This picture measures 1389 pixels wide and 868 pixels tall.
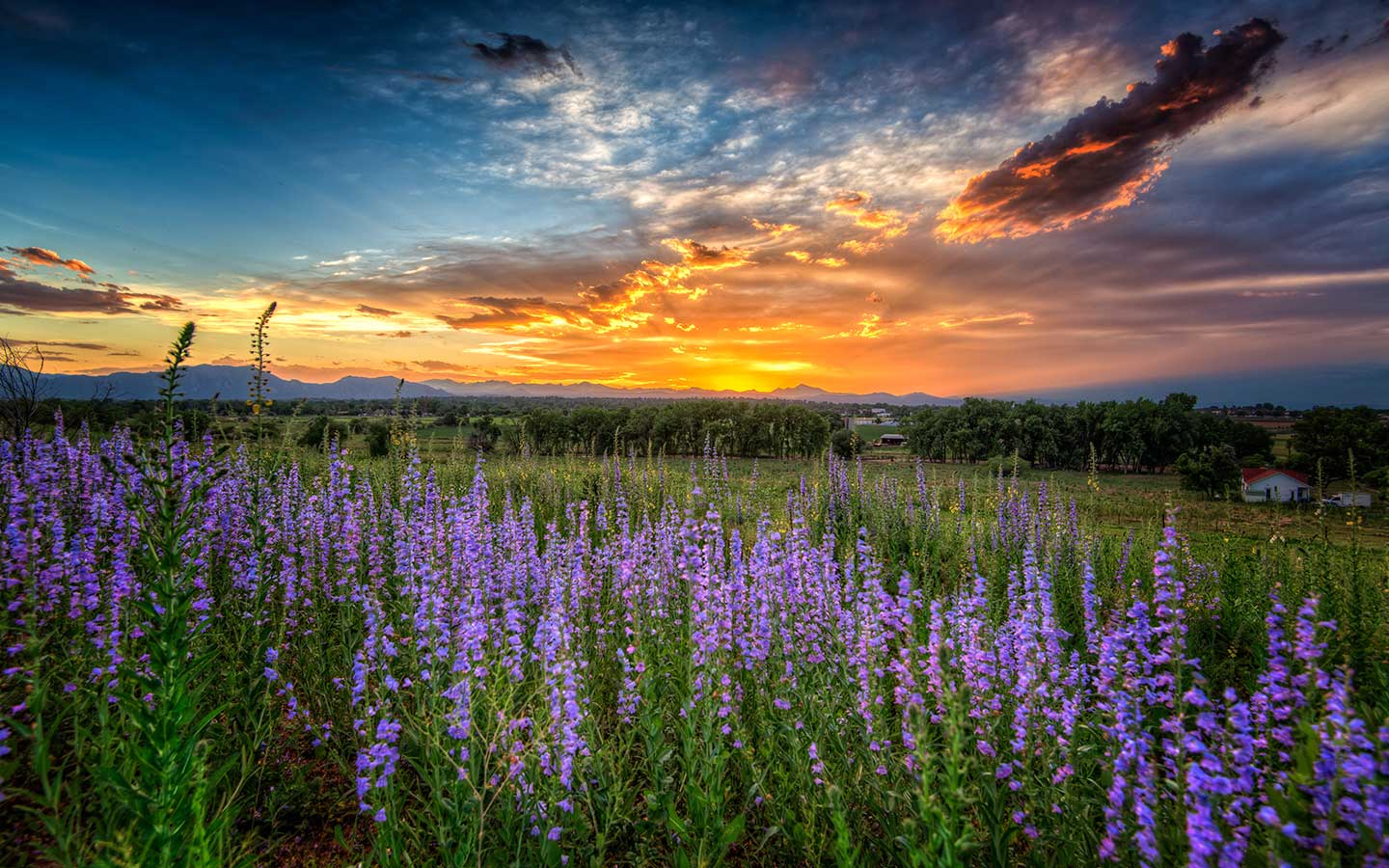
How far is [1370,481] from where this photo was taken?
43.8 m

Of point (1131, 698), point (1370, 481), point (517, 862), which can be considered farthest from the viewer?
point (1370, 481)

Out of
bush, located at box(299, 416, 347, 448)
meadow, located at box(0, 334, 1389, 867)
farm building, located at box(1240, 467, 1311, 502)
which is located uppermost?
bush, located at box(299, 416, 347, 448)

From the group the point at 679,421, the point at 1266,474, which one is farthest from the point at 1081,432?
the point at 679,421

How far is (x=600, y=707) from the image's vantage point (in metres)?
5.44

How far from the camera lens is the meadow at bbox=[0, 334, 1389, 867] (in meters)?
2.98

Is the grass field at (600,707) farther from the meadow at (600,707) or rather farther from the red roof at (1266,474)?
the red roof at (1266,474)

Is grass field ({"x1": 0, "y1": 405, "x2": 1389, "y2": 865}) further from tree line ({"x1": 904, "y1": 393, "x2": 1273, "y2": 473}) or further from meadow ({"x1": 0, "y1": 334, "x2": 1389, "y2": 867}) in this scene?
tree line ({"x1": 904, "y1": 393, "x2": 1273, "y2": 473})

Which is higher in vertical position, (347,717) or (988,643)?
(988,643)

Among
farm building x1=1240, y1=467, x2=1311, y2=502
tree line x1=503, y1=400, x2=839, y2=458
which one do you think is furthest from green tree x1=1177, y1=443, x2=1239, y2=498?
tree line x1=503, y1=400, x2=839, y2=458

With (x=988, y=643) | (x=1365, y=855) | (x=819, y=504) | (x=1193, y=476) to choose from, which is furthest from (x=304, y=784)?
(x=1193, y=476)

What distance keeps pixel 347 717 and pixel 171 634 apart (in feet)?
10.4

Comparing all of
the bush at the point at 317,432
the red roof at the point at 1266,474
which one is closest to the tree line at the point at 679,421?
the red roof at the point at 1266,474

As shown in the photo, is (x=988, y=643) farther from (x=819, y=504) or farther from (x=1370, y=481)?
(x=1370, y=481)

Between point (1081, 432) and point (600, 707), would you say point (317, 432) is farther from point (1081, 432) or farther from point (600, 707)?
point (1081, 432)
